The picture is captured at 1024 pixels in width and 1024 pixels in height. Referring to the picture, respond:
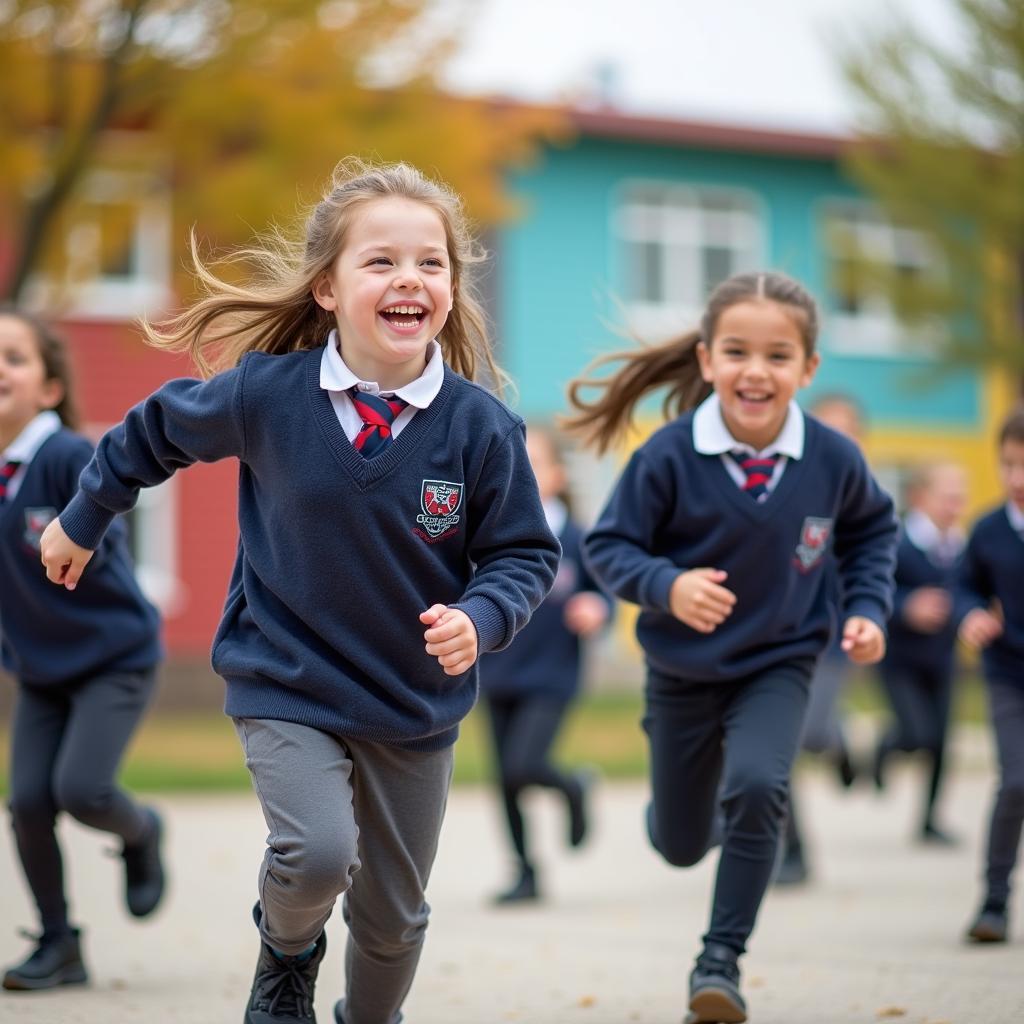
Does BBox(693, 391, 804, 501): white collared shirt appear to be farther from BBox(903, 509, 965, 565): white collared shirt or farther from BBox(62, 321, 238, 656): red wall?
BBox(62, 321, 238, 656): red wall

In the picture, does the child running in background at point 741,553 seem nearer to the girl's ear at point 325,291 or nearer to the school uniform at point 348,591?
the school uniform at point 348,591

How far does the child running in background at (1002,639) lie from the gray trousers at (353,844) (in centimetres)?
262

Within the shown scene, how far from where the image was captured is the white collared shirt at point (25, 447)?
5.51 meters

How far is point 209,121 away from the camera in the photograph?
16.2 m

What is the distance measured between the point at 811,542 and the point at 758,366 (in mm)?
539

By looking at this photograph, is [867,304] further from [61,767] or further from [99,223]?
[61,767]

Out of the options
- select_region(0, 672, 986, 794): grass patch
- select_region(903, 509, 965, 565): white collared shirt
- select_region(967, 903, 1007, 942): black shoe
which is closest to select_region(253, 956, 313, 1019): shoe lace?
select_region(967, 903, 1007, 942): black shoe

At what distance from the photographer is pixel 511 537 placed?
169 inches

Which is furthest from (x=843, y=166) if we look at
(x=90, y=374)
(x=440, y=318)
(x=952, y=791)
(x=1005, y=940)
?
(x=440, y=318)

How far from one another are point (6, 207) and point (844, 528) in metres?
13.8

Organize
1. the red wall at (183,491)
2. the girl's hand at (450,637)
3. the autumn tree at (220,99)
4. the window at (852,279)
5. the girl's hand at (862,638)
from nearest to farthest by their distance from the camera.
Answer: the girl's hand at (450,637) < the girl's hand at (862,638) < the autumn tree at (220,99) < the red wall at (183,491) < the window at (852,279)

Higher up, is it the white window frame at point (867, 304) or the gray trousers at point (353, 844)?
the white window frame at point (867, 304)

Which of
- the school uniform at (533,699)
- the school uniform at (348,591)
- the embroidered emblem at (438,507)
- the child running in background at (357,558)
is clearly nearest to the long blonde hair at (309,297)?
the child running in background at (357,558)

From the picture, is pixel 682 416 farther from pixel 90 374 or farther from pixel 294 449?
pixel 90 374
